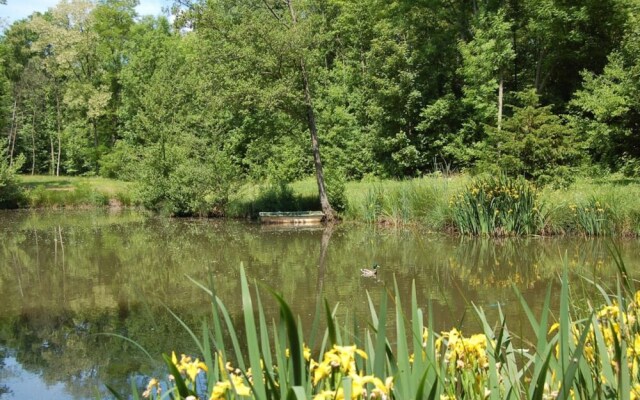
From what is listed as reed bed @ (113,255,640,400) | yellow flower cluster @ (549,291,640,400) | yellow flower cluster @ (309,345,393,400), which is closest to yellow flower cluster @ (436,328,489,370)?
reed bed @ (113,255,640,400)

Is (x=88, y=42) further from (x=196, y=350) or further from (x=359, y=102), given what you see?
(x=196, y=350)

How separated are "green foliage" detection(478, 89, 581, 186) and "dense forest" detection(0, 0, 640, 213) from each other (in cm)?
5

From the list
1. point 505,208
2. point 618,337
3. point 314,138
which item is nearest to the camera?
point 618,337

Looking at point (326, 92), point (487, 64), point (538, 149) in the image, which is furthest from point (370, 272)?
point (326, 92)

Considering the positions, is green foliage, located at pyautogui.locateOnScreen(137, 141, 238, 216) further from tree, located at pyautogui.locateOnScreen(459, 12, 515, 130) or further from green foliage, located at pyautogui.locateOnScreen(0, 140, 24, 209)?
tree, located at pyautogui.locateOnScreen(459, 12, 515, 130)

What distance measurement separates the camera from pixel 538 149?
15.1 m

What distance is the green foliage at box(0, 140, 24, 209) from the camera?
76.2 ft

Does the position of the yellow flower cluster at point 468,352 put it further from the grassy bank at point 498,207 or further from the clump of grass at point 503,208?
the clump of grass at point 503,208

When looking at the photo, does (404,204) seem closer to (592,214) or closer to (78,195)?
(592,214)

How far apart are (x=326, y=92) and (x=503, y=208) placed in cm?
1868

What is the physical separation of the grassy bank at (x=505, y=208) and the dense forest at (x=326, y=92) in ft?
6.47

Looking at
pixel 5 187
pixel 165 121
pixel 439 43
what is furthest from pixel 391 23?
pixel 5 187

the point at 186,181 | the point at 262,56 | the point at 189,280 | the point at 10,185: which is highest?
the point at 262,56

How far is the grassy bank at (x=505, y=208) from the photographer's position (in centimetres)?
1138
